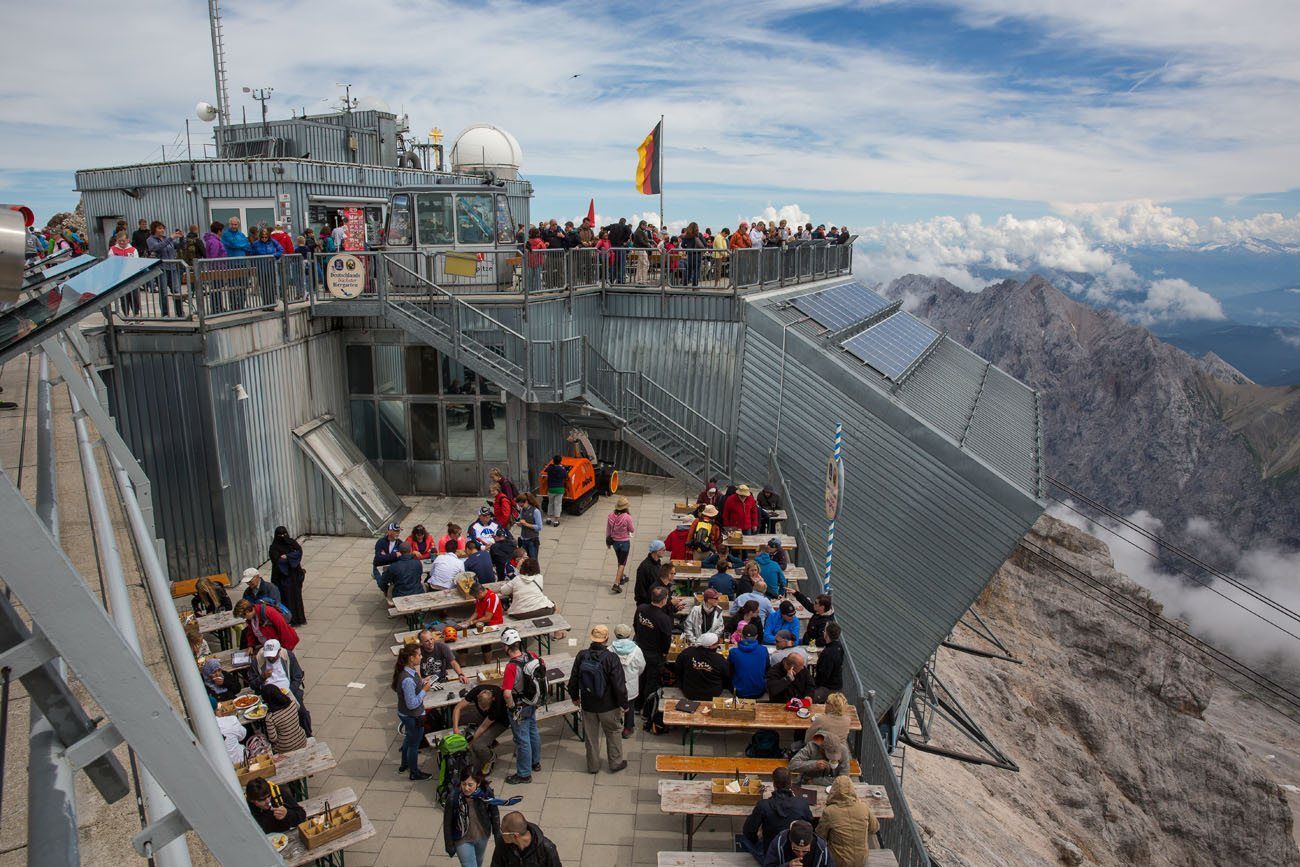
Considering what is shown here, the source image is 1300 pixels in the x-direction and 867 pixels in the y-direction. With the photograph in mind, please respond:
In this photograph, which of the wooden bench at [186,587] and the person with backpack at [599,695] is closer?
the person with backpack at [599,695]

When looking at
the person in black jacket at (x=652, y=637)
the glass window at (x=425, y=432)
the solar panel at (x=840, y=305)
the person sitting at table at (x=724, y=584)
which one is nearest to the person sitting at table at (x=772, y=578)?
the person sitting at table at (x=724, y=584)

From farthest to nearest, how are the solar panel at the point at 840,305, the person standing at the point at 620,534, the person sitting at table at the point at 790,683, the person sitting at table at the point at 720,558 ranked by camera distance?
the solar panel at the point at 840,305 < the person standing at the point at 620,534 < the person sitting at table at the point at 720,558 < the person sitting at table at the point at 790,683

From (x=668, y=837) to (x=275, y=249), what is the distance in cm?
1348

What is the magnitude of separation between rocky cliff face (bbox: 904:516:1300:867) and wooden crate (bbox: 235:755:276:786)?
594 inches

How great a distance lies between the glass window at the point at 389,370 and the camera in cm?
1939

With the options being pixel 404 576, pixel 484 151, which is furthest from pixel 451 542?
pixel 484 151

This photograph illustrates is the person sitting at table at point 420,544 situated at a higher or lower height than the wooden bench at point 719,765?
higher

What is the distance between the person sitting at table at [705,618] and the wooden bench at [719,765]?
2.21 m

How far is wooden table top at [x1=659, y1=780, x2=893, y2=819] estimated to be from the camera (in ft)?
27.1

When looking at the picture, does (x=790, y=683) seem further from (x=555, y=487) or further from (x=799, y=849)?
(x=555, y=487)

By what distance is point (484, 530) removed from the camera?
1426 cm

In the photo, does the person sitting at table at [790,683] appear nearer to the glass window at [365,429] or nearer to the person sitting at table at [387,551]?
the person sitting at table at [387,551]

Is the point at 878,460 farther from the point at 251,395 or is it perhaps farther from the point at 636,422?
the point at 251,395

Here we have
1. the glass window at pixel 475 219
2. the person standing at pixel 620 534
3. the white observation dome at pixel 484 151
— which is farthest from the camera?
the white observation dome at pixel 484 151
